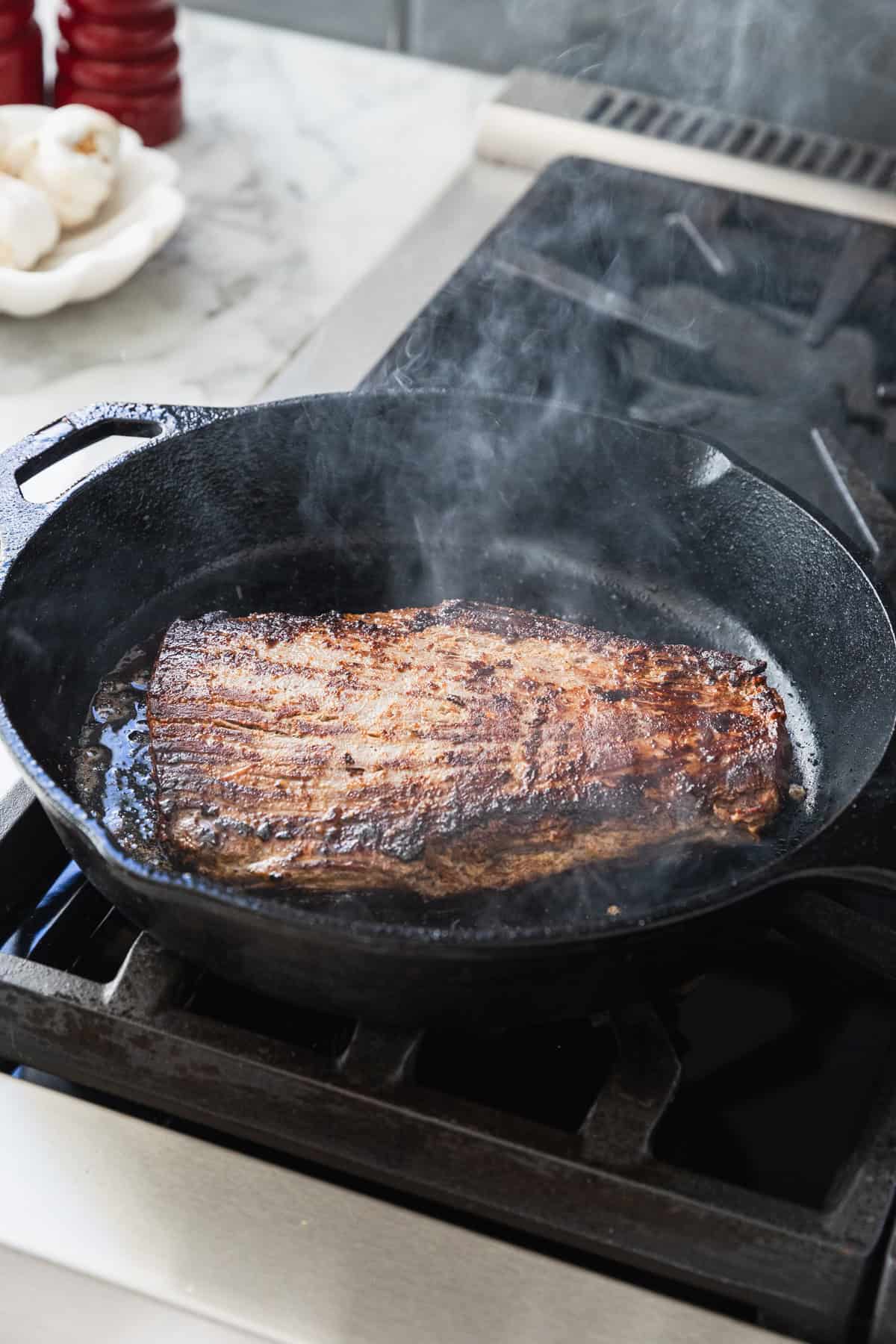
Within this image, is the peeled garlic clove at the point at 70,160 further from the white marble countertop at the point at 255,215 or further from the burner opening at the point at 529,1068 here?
the burner opening at the point at 529,1068

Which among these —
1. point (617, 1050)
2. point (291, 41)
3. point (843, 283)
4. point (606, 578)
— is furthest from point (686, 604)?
point (291, 41)

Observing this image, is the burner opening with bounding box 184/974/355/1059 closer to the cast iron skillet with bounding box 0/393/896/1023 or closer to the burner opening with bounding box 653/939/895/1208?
the cast iron skillet with bounding box 0/393/896/1023

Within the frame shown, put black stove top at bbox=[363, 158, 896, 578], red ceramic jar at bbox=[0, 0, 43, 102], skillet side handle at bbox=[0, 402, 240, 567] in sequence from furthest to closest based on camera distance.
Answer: red ceramic jar at bbox=[0, 0, 43, 102], black stove top at bbox=[363, 158, 896, 578], skillet side handle at bbox=[0, 402, 240, 567]

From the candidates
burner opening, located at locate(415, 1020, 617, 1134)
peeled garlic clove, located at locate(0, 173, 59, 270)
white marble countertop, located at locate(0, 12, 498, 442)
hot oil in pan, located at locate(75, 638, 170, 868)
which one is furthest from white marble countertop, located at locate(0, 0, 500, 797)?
burner opening, located at locate(415, 1020, 617, 1134)

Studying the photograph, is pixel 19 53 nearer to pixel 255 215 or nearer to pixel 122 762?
pixel 255 215

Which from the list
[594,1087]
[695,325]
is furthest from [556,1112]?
[695,325]
